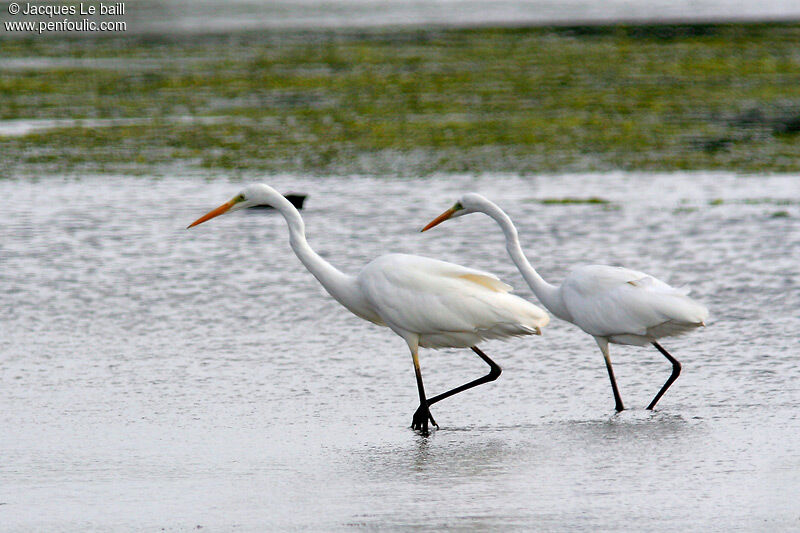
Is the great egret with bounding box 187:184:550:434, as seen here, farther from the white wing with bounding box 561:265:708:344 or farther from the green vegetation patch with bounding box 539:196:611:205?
the green vegetation patch with bounding box 539:196:611:205

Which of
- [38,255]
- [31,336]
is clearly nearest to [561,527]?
[31,336]

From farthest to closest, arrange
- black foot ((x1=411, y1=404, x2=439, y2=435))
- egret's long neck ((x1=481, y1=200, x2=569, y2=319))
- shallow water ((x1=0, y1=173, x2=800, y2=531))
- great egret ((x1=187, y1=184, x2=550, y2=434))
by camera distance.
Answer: egret's long neck ((x1=481, y1=200, x2=569, y2=319))
great egret ((x1=187, y1=184, x2=550, y2=434))
black foot ((x1=411, y1=404, x2=439, y2=435))
shallow water ((x1=0, y1=173, x2=800, y2=531))

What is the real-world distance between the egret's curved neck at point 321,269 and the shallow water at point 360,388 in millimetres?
567

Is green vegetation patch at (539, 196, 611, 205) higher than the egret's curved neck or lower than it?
lower

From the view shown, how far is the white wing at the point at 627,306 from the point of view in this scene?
7.10 metres

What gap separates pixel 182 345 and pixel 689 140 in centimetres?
1045

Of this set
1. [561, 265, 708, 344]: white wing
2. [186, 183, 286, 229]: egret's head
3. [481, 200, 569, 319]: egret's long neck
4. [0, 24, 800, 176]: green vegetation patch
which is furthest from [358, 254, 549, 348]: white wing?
[0, 24, 800, 176]: green vegetation patch

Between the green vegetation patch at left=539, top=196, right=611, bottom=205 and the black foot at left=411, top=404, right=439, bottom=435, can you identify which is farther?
the green vegetation patch at left=539, top=196, right=611, bottom=205

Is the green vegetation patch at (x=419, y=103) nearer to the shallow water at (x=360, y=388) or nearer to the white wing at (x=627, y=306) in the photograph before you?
the shallow water at (x=360, y=388)

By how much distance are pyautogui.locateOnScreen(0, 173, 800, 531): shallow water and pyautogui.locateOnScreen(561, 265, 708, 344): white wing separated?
1.31ft

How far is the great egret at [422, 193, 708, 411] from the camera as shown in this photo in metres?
7.11

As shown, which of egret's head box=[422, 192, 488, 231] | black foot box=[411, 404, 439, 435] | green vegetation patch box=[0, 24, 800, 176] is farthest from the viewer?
green vegetation patch box=[0, 24, 800, 176]
